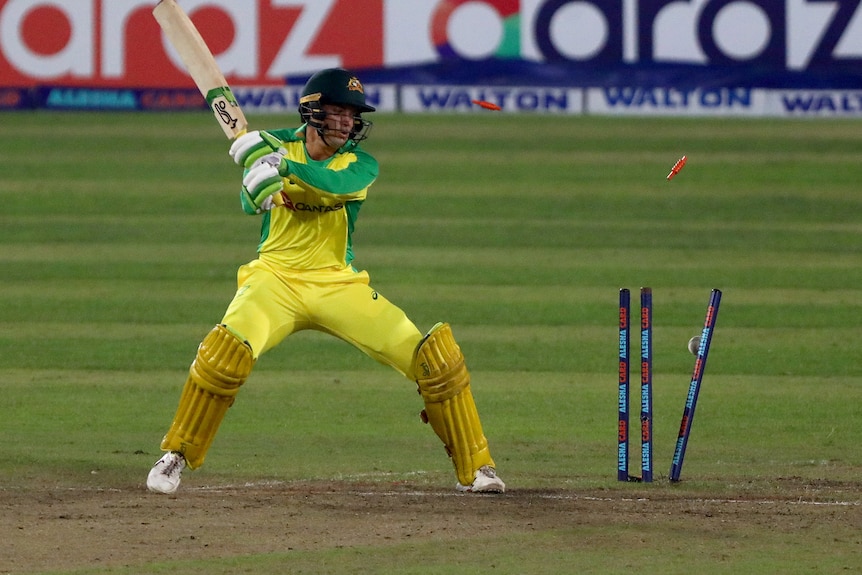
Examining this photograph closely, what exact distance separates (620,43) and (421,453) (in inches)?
584

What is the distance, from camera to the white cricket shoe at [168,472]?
270 inches

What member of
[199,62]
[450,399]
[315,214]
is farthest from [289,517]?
[199,62]

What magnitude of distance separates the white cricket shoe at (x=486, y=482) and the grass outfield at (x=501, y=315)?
0.30 metres

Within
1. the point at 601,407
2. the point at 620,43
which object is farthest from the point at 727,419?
the point at 620,43

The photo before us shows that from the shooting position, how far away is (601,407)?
9516 mm

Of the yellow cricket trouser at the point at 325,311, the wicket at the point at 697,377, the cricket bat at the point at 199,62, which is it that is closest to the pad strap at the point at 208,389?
the yellow cricket trouser at the point at 325,311

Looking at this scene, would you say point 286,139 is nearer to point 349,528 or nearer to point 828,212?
point 349,528

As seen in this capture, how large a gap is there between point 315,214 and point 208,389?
0.95 meters

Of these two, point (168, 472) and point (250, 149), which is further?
point (168, 472)

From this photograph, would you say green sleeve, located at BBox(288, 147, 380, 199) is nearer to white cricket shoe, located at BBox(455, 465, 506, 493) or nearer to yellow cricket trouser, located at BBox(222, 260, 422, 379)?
yellow cricket trouser, located at BBox(222, 260, 422, 379)

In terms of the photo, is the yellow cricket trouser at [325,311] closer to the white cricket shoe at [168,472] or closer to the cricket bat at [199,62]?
the white cricket shoe at [168,472]

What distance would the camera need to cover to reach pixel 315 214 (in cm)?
707

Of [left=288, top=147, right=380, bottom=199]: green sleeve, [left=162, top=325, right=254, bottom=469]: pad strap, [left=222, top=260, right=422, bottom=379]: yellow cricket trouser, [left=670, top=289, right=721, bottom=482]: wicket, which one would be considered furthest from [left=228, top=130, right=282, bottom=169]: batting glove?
[left=670, top=289, right=721, bottom=482]: wicket

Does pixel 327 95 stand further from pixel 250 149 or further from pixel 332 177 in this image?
pixel 250 149
